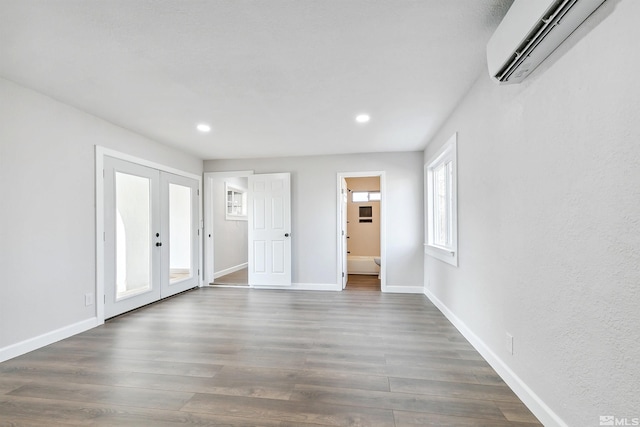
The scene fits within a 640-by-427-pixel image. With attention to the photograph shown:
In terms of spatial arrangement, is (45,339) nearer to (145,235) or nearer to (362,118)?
(145,235)

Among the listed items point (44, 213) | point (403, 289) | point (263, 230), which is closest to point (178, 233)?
point (263, 230)

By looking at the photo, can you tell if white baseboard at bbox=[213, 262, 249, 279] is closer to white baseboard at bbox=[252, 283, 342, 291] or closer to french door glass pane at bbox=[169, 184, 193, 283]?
french door glass pane at bbox=[169, 184, 193, 283]

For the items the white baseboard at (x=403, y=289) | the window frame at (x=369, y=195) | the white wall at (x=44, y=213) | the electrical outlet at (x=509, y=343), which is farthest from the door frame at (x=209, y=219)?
the electrical outlet at (x=509, y=343)

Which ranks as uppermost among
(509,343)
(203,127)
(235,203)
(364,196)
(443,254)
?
(203,127)

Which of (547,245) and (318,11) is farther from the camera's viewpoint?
(318,11)

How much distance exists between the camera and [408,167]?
4902 millimetres

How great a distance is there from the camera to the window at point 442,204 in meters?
3.16

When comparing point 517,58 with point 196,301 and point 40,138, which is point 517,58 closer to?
point 40,138

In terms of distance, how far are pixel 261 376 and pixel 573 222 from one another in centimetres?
214

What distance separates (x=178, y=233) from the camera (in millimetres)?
4824

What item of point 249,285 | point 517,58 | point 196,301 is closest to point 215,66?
point 517,58

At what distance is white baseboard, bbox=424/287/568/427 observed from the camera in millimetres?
1556

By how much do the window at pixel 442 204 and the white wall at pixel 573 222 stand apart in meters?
0.87

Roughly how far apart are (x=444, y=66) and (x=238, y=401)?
9.23 feet
